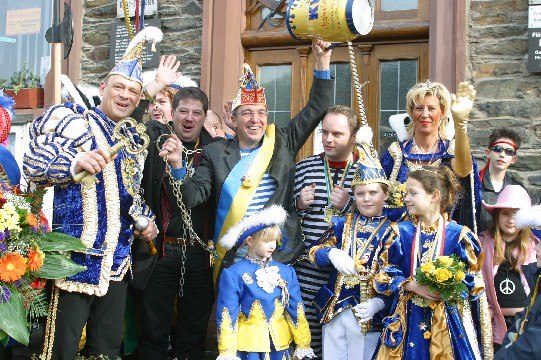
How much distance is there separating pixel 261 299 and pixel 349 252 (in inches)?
23.6

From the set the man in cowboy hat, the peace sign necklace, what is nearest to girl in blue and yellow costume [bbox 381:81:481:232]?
the peace sign necklace

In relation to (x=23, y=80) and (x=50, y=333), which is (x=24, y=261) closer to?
(x=50, y=333)

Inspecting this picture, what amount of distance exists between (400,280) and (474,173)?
931mm

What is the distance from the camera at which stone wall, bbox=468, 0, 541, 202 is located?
20.5 ft

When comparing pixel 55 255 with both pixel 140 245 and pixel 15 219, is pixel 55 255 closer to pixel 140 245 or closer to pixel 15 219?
pixel 15 219

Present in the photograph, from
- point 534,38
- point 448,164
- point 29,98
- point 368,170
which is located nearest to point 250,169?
point 368,170

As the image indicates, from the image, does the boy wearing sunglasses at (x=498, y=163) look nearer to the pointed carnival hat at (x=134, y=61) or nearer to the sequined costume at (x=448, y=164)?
the sequined costume at (x=448, y=164)

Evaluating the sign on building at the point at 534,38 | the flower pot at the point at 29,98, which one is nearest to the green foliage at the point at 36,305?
the flower pot at the point at 29,98

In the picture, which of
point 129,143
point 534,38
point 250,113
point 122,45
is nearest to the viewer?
point 129,143

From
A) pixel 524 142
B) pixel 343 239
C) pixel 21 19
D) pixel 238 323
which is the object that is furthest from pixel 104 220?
pixel 21 19

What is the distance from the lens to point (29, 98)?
25.6 feet

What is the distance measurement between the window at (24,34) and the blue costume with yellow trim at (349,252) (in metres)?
4.38

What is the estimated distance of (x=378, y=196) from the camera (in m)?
4.92

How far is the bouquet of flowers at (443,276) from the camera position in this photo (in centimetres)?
430
